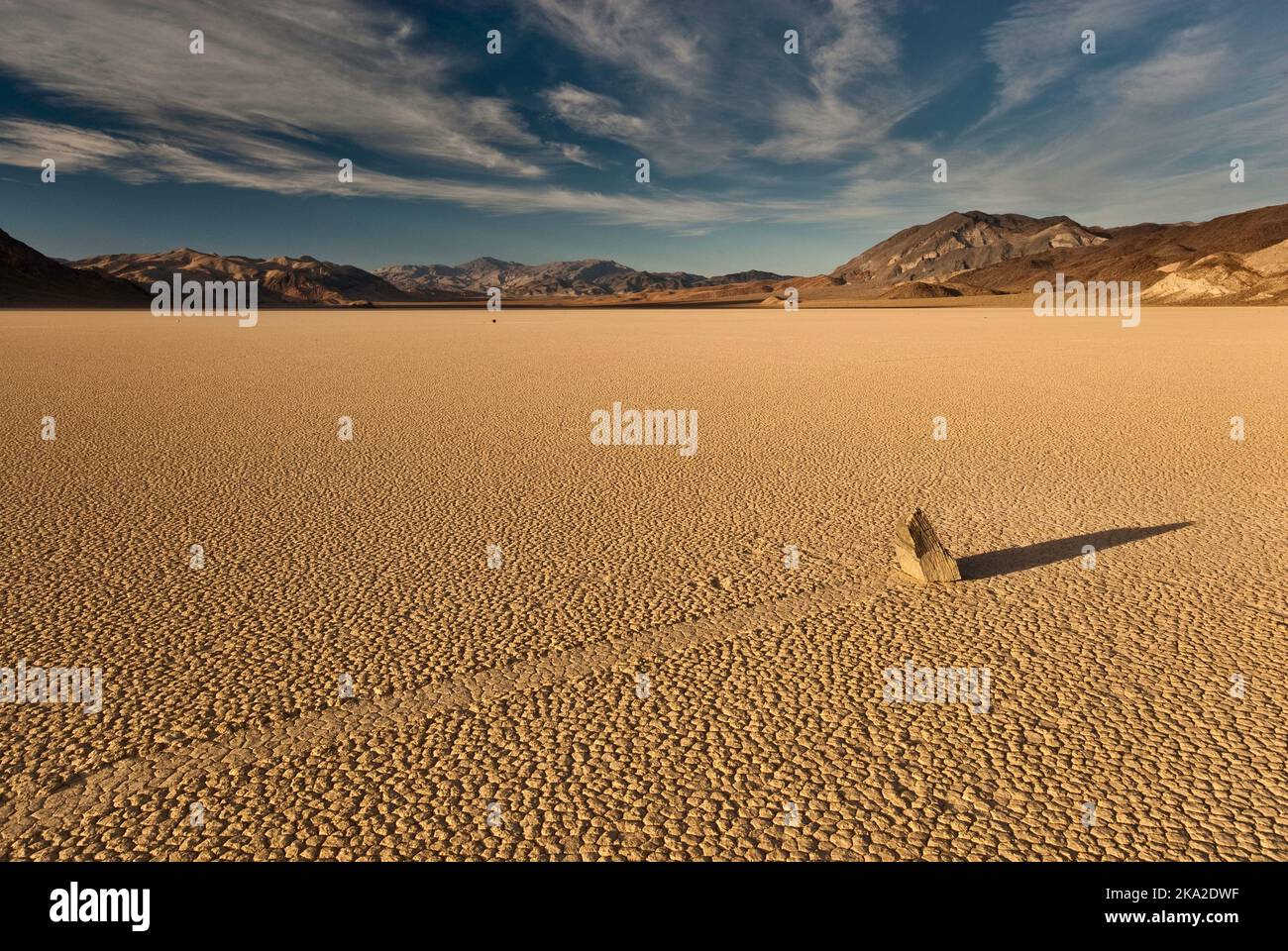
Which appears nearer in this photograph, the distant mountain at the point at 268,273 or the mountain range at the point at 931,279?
the mountain range at the point at 931,279

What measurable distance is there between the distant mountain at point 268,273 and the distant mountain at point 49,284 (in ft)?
147

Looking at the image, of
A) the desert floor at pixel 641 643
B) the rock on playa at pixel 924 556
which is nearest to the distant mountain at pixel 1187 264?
the desert floor at pixel 641 643

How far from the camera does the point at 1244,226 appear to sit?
11144 centimetres

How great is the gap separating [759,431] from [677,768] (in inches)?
255

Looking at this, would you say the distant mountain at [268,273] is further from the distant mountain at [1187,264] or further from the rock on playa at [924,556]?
the rock on playa at [924,556]

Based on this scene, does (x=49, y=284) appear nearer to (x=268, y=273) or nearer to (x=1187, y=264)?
(x=268, y=273)

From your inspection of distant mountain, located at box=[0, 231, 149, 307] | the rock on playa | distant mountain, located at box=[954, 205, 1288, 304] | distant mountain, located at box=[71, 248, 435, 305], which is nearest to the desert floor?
the rock on playa

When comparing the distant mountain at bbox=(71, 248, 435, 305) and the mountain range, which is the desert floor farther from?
the distant mountain at bbox=(71, 248, 435, 305)

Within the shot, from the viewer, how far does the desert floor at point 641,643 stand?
2.43 metres

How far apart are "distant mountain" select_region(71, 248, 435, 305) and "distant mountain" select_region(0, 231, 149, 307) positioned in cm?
4479

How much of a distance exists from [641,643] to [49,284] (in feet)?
353

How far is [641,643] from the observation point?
368cm
